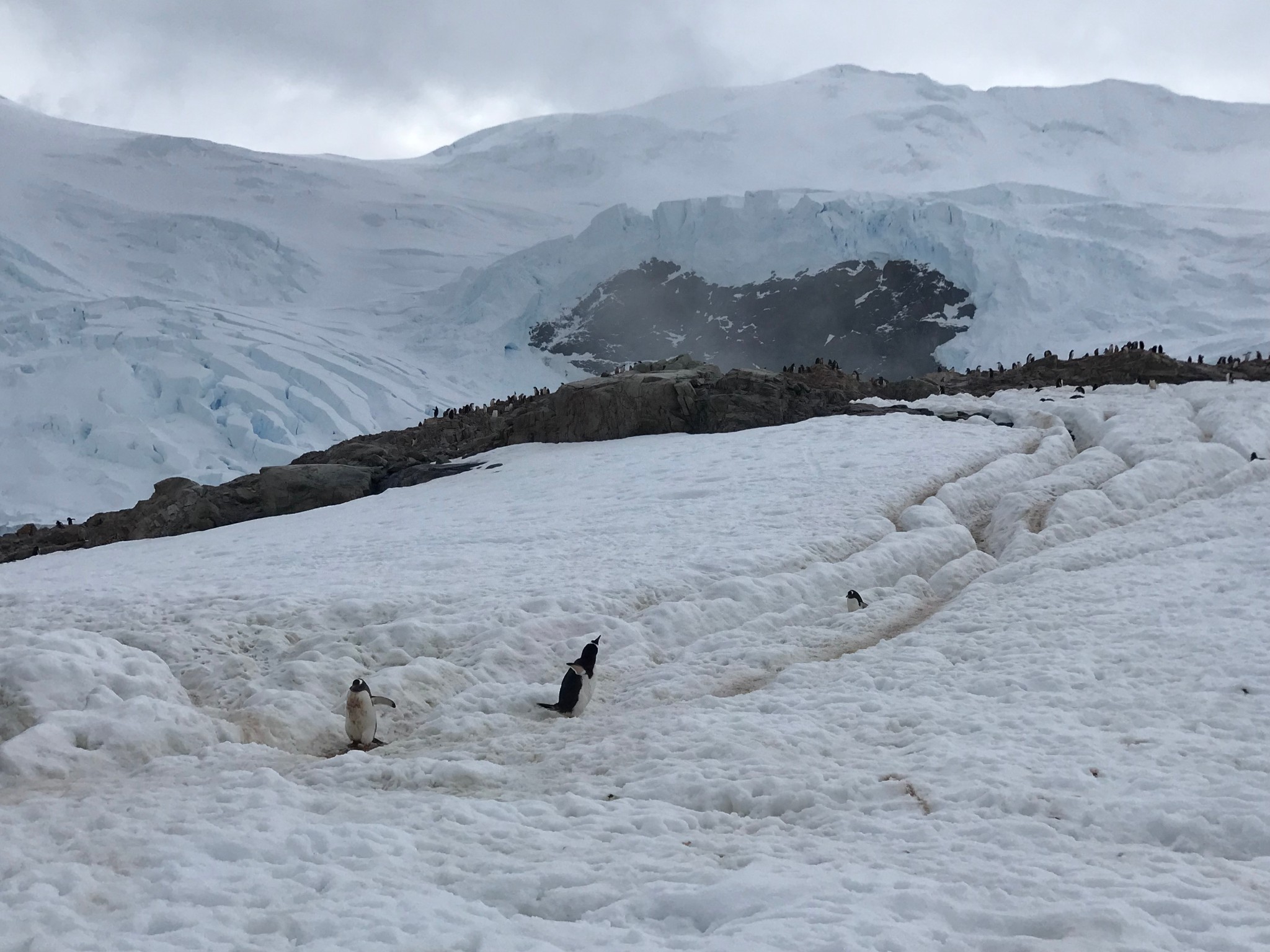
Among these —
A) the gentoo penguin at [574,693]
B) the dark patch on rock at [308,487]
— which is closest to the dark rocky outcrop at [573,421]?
the dark patch on rock at [308,487]

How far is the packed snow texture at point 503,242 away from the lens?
147 feet

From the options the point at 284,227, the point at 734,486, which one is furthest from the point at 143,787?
the point at 284,227

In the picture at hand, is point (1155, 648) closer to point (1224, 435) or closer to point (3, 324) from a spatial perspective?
point (1224, 435)

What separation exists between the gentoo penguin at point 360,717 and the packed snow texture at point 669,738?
9.5 inches

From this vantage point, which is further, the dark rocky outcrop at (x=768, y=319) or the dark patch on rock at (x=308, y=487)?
the dark rocky outcrop at (x=768, y=319)

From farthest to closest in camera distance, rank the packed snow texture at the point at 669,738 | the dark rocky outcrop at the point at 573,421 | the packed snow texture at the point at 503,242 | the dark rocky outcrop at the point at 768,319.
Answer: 1. the dark rocky outcrop at the point at 768,319
2. the packed snow texture at the point at 503,242
3. the dark rocky outcrop at the point at 573,421
4. the packed snow texture at the point at 669,738

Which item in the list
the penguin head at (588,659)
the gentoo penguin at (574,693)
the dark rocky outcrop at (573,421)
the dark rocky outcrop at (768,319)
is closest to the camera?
the gentoo penguin at (574,693)

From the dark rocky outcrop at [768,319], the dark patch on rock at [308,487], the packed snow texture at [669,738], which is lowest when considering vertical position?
the packed snow texture at [669,738]

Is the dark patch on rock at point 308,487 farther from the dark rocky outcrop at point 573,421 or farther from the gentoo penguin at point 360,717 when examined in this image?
the gentoo penguin at point 360,717

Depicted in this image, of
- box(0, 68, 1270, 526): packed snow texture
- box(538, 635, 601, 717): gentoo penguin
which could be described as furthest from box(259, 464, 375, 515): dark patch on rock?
box(0, 68, 1270, 526): packed snow texture

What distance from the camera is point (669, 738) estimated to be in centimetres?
794

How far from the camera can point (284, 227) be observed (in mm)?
71625

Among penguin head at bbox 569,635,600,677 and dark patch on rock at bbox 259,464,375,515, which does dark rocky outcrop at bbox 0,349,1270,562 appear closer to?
dark patch on rock at bbox 259,464,375,515

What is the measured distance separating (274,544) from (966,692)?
468 inches
